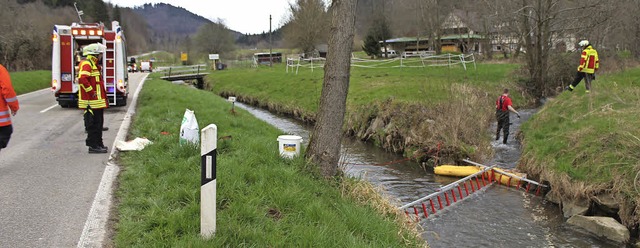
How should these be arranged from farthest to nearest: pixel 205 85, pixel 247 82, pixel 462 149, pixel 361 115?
pixel 205 85 < pixel 247 82 < pixel 361 115 < pixel 462 149

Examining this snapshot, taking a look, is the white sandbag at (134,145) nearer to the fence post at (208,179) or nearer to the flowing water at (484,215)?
the flowing water at (484,215)

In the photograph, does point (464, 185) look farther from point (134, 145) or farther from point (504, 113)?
point (134, 145)

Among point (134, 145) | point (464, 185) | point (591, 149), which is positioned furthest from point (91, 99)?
point (591, 149)

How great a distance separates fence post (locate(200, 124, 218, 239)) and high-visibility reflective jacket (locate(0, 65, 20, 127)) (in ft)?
12.8

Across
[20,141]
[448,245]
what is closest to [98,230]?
[448,245]

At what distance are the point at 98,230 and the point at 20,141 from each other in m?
5.86

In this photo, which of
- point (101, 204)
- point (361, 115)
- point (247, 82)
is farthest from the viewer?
point (247, 82)

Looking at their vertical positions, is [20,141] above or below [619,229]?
above

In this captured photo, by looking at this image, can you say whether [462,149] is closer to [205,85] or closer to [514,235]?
[514,235]

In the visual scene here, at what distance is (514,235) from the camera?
25.8 feet

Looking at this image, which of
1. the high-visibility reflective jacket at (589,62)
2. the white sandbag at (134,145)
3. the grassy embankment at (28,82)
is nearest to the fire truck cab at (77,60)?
the white sandbag at (134,145)

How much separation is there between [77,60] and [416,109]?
10723mm

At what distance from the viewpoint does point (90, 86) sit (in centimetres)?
812

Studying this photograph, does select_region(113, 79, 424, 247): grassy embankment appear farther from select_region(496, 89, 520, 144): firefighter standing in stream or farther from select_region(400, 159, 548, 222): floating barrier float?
select_region(496, 89, 520, 144): firefighter standing in stream
